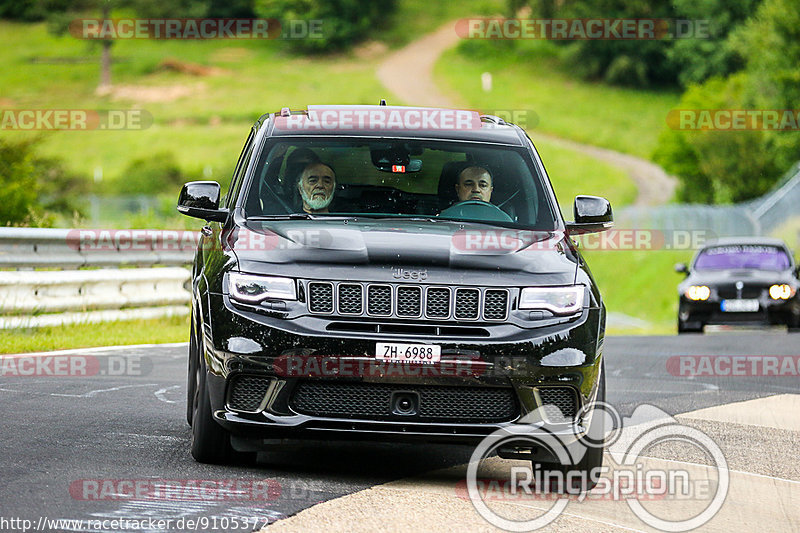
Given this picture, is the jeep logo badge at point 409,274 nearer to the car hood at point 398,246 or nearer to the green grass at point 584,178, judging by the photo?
the car hood at point 398,246

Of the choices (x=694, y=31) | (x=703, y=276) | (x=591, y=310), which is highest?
(x=694, y=31)

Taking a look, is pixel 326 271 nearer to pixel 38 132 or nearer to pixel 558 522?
pixel 558 522

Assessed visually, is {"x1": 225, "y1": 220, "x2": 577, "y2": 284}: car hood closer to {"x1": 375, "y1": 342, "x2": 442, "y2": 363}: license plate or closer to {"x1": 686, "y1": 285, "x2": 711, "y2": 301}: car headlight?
{"x1": 375, "y1": 342, "x2": 442, "y2": 363}: license plate

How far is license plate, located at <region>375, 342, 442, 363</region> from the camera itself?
6.65 m

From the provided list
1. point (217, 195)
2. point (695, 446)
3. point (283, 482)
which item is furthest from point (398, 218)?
point (695, 446)

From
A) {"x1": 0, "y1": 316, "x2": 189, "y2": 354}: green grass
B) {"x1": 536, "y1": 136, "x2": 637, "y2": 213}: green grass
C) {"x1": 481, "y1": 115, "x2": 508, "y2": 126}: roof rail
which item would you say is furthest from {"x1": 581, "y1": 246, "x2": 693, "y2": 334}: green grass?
{"x1": 481, "y1": 115, "x2": 508, "y2": 126}: roof rail

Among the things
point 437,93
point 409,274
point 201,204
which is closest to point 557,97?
point 437,93

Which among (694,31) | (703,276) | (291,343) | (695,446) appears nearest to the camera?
(291,343)

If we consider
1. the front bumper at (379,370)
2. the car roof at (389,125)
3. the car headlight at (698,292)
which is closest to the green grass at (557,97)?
the car headlight at (698,292)

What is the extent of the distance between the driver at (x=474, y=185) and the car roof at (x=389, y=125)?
230 millimetres

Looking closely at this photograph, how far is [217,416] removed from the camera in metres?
6.93

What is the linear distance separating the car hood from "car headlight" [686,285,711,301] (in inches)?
588

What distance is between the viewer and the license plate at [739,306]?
21891 millimetres

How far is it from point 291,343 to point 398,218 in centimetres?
130
